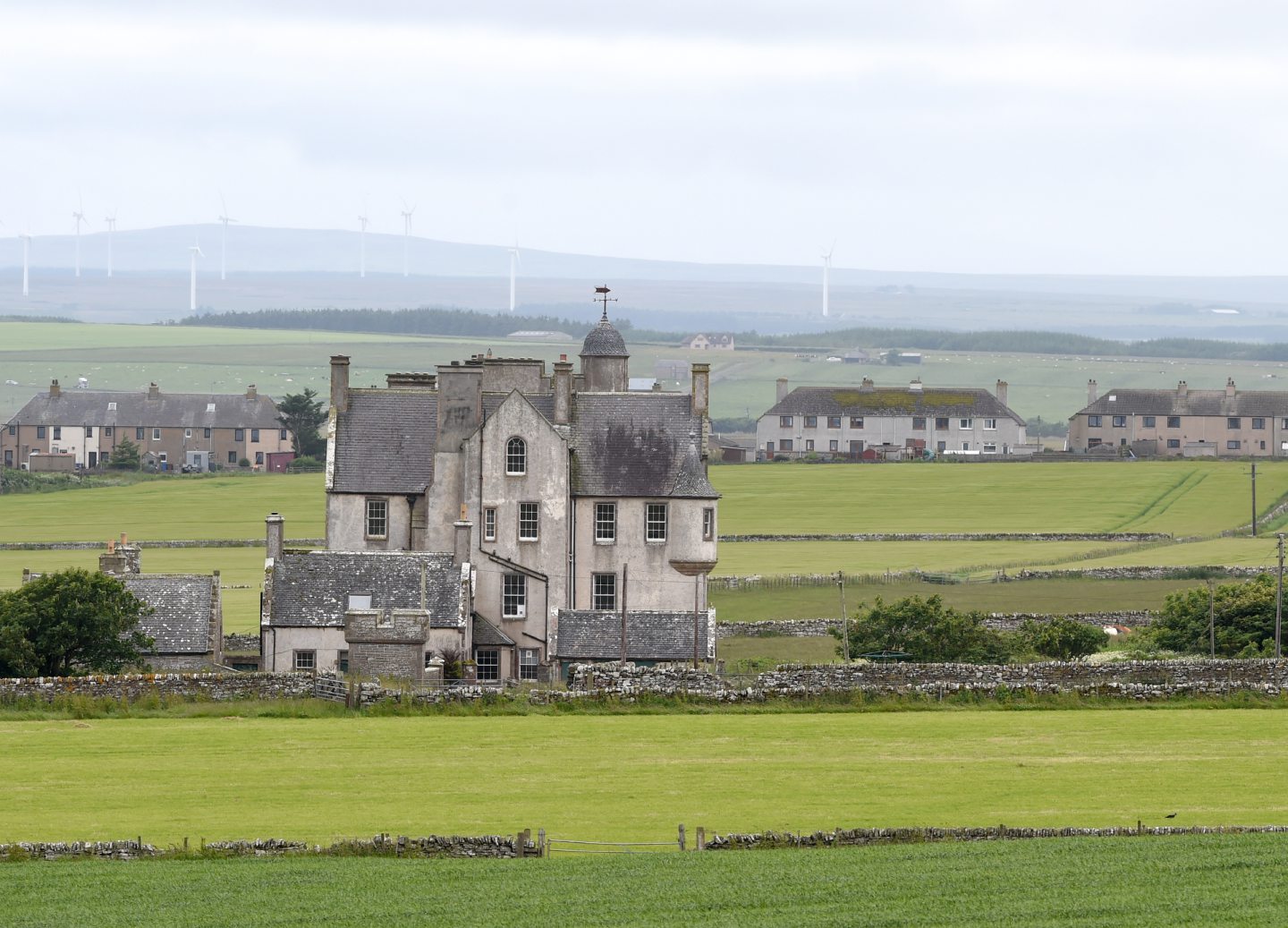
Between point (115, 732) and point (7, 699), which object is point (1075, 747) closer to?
point (115, 732)

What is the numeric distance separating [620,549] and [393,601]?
355 inches

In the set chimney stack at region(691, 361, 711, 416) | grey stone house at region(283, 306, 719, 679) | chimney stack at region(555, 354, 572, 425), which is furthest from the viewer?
chimney stack at region(691, 361, 711, 416)

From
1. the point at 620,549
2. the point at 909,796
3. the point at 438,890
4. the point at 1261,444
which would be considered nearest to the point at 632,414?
Result: the point at 620,549

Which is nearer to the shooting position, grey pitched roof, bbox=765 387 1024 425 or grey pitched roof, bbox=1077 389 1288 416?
grey pitched roof, bbox=1077 389 1288 416

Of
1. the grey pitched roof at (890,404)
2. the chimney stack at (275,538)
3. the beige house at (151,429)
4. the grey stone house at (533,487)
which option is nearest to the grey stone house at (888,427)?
the grey pitched roof at (890,404)

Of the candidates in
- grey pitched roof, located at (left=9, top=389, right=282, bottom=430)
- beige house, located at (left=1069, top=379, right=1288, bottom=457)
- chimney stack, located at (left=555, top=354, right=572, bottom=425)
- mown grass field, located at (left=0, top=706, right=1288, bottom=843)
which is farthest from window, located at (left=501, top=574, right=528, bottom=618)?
beige house, located at (left=1069, top=379, right=1288, bottom=457)

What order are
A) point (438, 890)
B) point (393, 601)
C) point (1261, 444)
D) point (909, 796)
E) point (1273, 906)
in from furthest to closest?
point (1261, 444) < point (393, 601) < point (909, 796) < point (438, 890) < point (1273, 906)

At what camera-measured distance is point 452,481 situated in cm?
6056

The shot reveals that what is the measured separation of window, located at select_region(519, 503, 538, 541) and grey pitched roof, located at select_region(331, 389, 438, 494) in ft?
9.53

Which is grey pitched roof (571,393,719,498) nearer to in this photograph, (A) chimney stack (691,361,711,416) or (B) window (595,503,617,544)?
(A) chimney stack (691,361,711,416)

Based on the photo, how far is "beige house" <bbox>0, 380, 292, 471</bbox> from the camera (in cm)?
15475

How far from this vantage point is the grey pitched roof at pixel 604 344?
64.7 meters

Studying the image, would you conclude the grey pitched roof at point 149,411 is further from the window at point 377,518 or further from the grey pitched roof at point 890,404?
the window at point 377,518

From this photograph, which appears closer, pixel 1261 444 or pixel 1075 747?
pixel 1075 747
